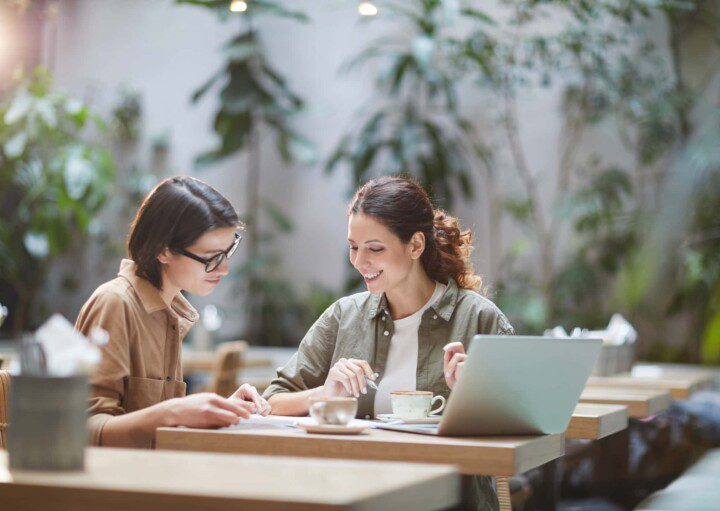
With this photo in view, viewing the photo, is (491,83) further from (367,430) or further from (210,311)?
(367,430)

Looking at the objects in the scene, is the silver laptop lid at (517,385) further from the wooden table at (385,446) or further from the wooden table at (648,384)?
the wooden table at (648,384)

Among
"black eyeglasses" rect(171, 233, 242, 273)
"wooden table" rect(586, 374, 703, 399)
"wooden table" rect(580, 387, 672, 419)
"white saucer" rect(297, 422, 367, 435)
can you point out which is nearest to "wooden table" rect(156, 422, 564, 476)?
"white saucer" rect(297, 422, 367, 435)

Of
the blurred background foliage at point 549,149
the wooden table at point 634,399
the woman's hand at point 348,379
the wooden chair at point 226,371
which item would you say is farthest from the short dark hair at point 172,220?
the blurred background foliage at point 549,149

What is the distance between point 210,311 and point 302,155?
160cm

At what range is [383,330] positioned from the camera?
2.92m

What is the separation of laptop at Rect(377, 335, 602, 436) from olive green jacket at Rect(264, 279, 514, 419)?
639mm

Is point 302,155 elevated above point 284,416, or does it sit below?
above

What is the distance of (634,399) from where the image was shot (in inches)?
135

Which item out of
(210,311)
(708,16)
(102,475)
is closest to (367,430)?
(102,475)

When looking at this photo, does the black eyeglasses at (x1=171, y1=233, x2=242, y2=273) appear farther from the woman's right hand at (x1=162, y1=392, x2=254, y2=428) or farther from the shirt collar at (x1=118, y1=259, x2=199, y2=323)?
the woman's right hand at (x1=162, y1=392, x2=254, y2=428)

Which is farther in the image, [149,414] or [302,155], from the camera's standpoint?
[302,155]

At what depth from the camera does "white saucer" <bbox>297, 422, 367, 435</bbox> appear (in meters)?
2.06

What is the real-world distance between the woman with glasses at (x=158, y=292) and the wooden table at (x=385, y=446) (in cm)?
29

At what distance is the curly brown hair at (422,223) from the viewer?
2939mm
